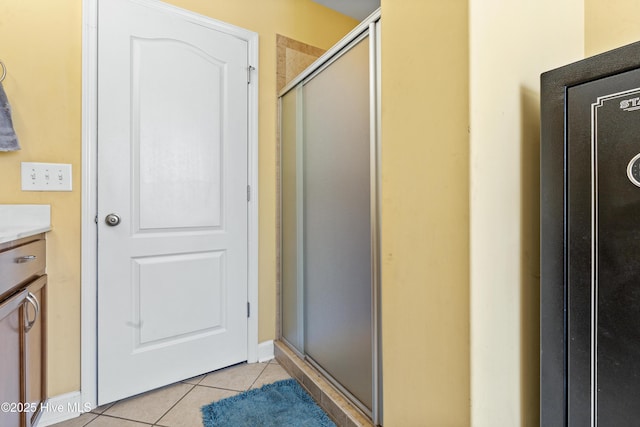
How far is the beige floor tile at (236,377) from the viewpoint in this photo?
1.70 metres

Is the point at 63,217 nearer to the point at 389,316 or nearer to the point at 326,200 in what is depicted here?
the point at 326,200

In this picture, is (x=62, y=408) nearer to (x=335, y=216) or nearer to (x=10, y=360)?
(x=10, y=360)

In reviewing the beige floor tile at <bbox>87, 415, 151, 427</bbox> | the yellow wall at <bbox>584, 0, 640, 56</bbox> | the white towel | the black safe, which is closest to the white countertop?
the white towel

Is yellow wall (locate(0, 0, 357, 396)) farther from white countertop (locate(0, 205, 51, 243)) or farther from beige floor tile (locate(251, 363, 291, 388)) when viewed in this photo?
beige floor tile (locate(251, 363, 291, 388))

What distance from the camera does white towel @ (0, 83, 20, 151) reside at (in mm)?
1274

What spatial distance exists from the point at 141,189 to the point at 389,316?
1404 mm

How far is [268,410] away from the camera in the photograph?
4.87 ft

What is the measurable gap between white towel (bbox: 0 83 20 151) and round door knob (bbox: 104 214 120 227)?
43 centimetres

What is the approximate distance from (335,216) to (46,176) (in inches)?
51.8

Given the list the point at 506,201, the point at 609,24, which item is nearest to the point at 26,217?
the point at 506,201

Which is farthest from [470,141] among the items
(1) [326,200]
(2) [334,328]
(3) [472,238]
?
(2) [334,328]

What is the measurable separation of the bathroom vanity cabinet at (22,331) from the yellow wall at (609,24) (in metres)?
1.88

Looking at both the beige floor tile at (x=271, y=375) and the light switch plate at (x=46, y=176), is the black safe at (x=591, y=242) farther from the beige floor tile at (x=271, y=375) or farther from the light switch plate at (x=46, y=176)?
the light switch plate at (x=46, y=176)

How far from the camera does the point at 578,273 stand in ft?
2.14
